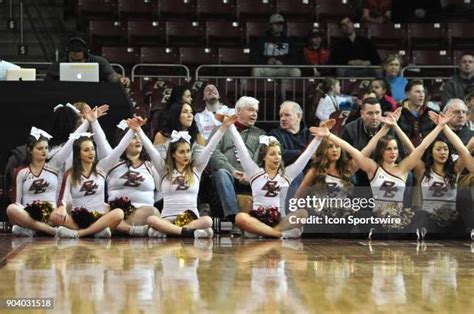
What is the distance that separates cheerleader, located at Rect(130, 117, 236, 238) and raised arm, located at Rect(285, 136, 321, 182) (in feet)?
2.49

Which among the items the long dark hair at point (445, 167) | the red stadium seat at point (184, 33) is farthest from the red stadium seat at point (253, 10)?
the long dark hair at point (445, 167)

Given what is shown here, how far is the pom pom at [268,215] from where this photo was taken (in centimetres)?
1088

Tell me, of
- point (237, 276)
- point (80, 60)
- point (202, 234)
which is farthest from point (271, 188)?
point (237, 276)

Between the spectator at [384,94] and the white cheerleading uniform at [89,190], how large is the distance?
3034 mm

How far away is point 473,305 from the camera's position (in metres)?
5.91

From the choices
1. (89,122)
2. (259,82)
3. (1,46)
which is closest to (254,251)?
(89,122)

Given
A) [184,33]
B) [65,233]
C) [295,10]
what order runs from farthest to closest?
[295,10], [184,33], [65,233]

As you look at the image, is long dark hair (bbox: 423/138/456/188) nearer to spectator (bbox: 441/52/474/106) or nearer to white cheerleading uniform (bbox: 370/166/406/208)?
white cheerleading uniform (bbox: 370/166/406/208)

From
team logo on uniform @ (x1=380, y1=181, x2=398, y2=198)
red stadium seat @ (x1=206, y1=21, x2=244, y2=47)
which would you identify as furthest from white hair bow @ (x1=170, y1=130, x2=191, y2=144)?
red stadium seat @ (x1=206, y1=21, x2=244, y2=47)

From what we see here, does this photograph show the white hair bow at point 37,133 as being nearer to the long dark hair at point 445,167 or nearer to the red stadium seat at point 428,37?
the long dark hair at point 445,167

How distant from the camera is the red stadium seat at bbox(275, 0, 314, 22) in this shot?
56.9 ft

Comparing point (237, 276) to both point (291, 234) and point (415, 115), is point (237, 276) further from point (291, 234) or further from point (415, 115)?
point (415, 115)

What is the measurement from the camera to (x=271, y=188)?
11000 millimetres

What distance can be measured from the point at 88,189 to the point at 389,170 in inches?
118
